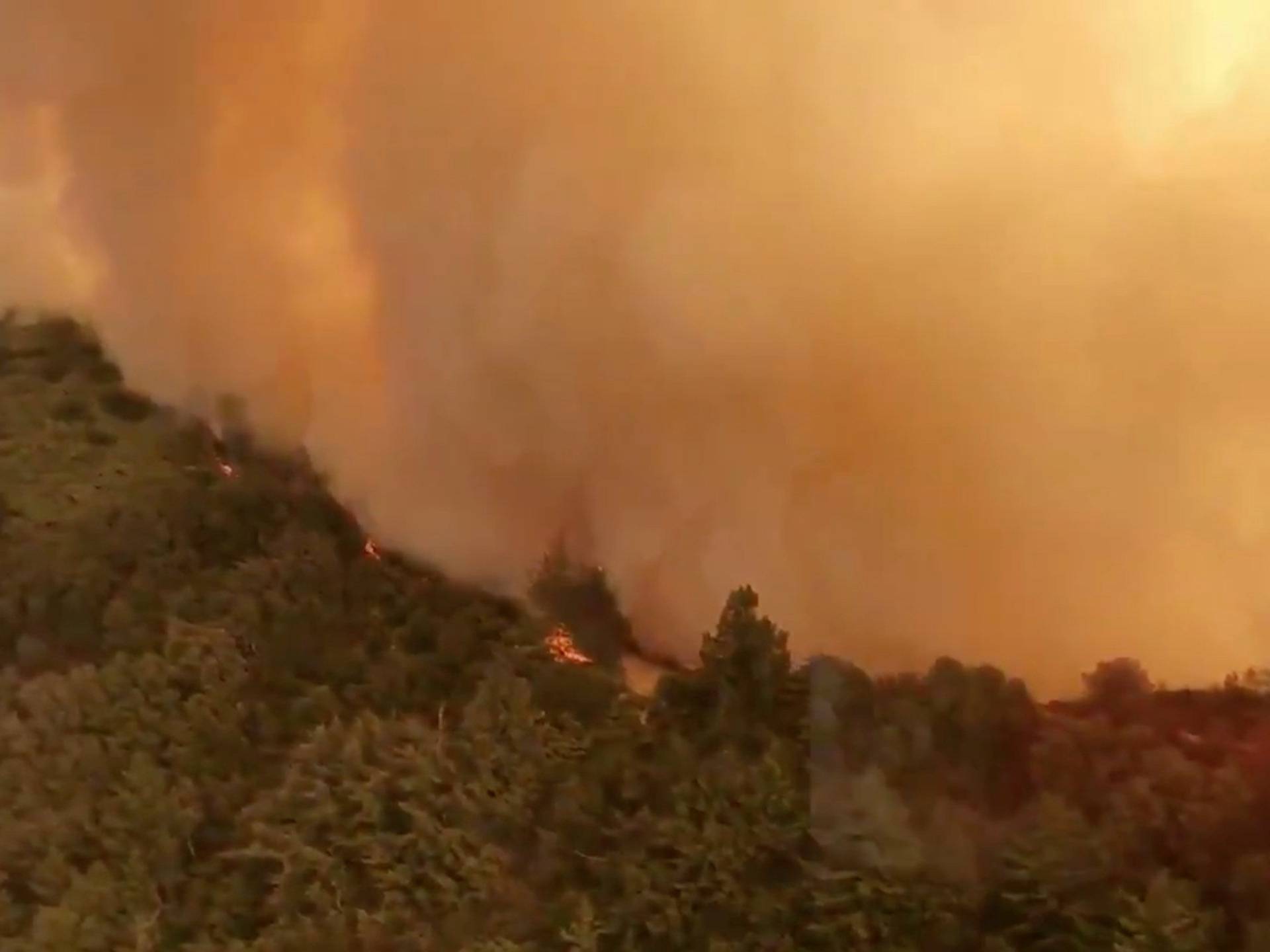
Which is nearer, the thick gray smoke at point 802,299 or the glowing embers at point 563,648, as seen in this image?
the thick gray smoke at point 802,299

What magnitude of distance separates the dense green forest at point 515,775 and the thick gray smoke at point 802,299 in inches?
2.1

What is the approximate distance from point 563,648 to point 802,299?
1.14ft

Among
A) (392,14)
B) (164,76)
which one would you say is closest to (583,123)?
(392,14)

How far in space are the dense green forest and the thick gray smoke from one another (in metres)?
0.05

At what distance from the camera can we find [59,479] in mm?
1542

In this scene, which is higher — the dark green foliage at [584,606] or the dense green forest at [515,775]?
the dark green foliage at [584,606]

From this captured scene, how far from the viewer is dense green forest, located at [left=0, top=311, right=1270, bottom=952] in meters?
0.88

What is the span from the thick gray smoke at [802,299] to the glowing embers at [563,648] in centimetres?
6

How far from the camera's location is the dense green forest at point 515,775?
2.88 ft

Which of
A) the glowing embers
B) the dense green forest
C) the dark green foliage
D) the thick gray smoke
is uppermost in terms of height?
the thick gray smoke

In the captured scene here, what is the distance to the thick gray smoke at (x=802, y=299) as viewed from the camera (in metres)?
0.92

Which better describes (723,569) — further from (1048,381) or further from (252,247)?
(252,247)

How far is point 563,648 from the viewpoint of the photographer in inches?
45.8

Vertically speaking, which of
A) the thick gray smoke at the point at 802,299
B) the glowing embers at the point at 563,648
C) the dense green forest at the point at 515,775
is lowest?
the dense green forest at the point at 515,775
